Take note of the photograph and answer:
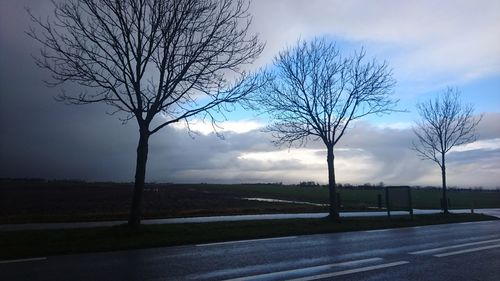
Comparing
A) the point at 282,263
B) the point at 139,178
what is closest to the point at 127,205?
the point at 139,178

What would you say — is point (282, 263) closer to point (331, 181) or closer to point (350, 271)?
point (350, 271)

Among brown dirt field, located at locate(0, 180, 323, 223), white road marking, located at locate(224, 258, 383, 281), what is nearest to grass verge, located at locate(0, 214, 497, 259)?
white road marking, located at locate(224, 258, 383, 281)

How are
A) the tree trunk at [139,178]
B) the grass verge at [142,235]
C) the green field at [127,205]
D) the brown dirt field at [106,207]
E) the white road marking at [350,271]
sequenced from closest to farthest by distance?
the white road marking at [350,271], the grass verge at [142,235], the tree trunk at [139,178], the brown dirt field at [106,207], the green field at [127,205]

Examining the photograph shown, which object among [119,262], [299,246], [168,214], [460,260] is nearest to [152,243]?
[119,262]

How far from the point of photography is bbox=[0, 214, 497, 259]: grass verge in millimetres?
12125

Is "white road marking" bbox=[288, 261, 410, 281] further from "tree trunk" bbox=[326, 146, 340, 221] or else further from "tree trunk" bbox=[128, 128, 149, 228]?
"tree trunk" bbox=[326, 146, 340, 221]

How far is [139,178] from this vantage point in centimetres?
1602

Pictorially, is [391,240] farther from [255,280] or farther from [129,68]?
[129,68]

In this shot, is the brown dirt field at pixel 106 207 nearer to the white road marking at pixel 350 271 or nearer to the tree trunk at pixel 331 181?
the tree trunk at pixel 331 181

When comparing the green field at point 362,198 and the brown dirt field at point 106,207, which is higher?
the green field at point 362,198

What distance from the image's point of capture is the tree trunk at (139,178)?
15724 mm

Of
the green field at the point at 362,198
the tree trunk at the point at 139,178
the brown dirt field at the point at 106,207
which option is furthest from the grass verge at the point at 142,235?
the green field at the point at 362,198

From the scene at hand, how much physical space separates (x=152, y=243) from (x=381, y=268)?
256 inches

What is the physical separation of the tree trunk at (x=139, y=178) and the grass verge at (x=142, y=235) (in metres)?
0.41
